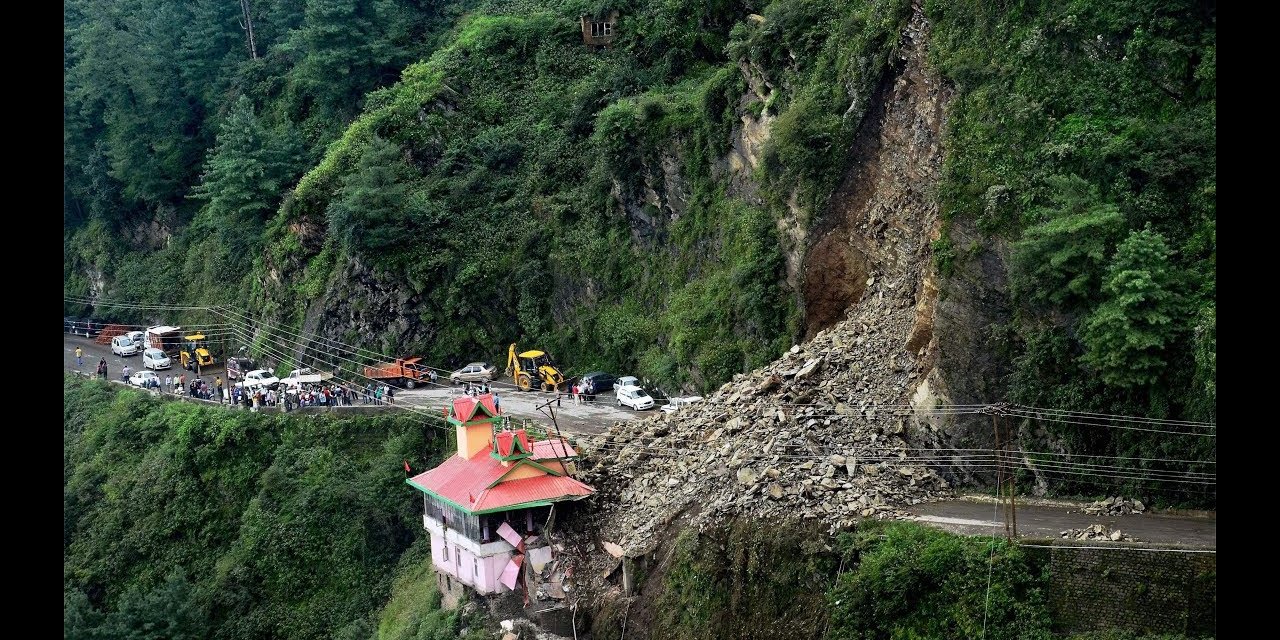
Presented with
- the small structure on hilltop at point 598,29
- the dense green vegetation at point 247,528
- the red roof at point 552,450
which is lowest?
the dense green vegetation at point 247,528

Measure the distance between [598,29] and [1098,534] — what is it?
1272 inches

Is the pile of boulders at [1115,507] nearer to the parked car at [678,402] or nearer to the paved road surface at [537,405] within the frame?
the parked car at [678,402]

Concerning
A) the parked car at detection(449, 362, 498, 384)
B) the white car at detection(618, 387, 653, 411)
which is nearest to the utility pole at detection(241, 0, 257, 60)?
the parked car at detection(449, 362, 498, 384)

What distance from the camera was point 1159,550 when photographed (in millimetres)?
19484

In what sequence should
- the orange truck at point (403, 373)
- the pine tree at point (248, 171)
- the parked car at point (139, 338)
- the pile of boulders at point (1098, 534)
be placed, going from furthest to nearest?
1. the parked car at point (139, 338)
2. the pine tree at point (248, 171)
3. the orange truck at point (403, 373)
4. the pile of boulders at point (1098, 534)

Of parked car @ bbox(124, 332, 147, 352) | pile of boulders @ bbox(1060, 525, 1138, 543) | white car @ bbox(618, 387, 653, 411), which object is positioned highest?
parked car @ bbox(124, 332, 147, 352)

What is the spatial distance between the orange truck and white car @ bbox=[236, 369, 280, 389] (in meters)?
3.93

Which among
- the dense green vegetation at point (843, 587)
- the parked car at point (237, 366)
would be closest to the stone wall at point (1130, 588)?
the dense green vegetation at point (843, 587)

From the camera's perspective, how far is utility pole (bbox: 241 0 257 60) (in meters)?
59.8

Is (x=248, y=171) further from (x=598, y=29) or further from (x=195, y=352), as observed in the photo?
(x=598, y=29)

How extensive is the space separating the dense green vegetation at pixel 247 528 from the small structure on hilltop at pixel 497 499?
282cm

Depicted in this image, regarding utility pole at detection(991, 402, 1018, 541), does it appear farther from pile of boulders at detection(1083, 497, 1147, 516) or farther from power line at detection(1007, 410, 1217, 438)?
pile of boulders at detection(1083, 497, 1147, 516)

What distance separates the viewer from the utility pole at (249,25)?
59812 mm
